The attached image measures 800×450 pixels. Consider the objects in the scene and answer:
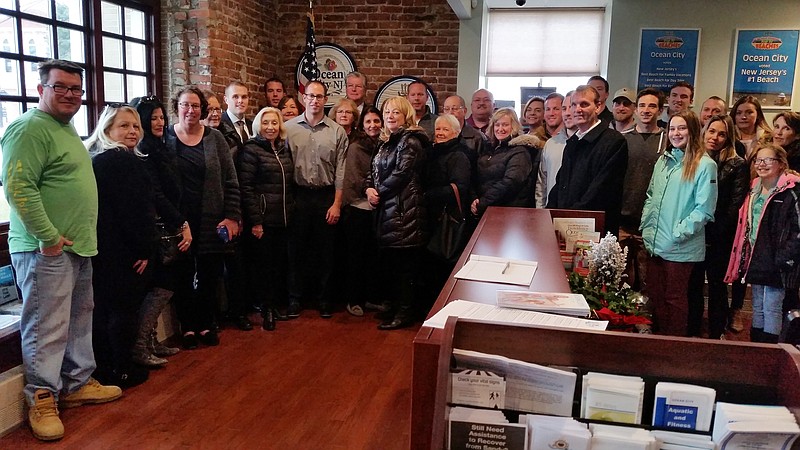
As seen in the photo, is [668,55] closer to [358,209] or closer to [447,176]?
[447,176]

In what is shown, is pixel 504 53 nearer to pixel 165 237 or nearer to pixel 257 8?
pixel 257 8

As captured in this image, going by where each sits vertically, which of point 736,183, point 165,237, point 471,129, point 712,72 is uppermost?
point 712,72

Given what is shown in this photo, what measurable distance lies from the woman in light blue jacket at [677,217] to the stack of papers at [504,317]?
2.08 metres

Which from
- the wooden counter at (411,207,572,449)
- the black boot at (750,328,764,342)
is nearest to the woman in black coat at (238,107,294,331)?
the wooden counter at (411,207,572,449)

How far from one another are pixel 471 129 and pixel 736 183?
1.82 m

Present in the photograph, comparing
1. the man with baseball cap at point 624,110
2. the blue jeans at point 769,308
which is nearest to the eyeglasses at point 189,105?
the man with baseball cap at point 624,110

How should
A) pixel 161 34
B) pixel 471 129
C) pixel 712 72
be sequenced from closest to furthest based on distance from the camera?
pixel 471 129 → pixel 161 34 → pixel 712 72

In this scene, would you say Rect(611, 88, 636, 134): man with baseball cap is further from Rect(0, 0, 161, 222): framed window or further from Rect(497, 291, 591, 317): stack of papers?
Rect(0, 0, 161, 222): framed window

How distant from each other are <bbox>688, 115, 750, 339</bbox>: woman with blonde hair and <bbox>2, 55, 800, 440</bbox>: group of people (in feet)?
0.04

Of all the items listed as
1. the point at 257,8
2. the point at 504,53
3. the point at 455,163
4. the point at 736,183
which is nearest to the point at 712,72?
the point at 504,53

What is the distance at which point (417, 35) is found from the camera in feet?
20.2

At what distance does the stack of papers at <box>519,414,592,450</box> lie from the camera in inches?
41.3

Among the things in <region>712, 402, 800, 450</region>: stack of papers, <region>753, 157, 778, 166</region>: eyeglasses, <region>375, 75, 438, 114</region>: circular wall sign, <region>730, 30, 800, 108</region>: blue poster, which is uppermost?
<region>730, 30, 800, 108</region>: blue poster

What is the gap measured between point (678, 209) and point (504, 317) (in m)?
2.26
